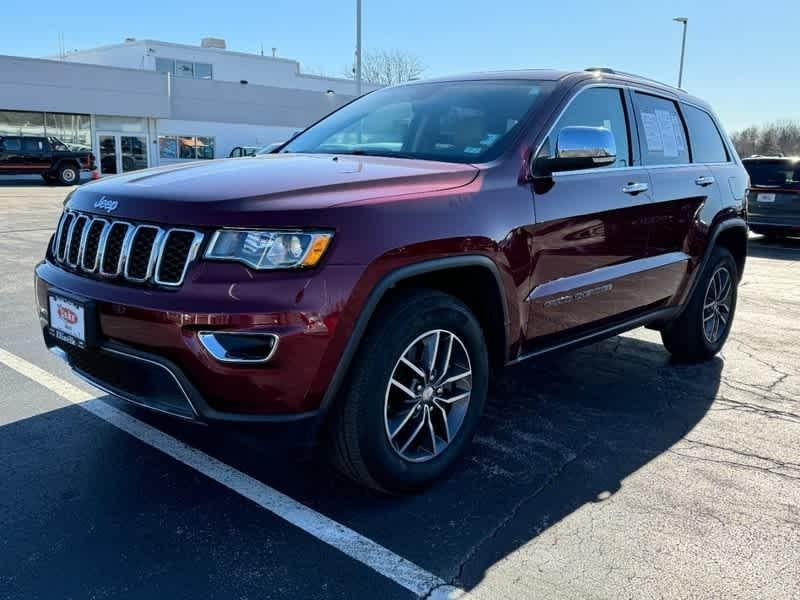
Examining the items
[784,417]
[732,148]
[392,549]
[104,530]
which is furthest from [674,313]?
[104,530]

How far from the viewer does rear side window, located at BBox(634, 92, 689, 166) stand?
14.2ft

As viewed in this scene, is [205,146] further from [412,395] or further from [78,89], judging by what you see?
[412,395]

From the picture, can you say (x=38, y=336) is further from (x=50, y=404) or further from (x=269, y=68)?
(x=269, y=68)

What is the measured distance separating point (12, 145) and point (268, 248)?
27470mm

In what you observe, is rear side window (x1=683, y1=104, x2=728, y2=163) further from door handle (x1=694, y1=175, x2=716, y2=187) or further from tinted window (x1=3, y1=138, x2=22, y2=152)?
tinted window (x1=3, y1=138, x2=22, y2=152)

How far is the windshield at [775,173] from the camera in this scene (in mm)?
12430

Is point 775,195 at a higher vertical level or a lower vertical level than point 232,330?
higher

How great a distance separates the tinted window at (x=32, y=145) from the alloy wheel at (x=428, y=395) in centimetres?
2733

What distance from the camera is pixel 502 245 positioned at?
3156 millimetres

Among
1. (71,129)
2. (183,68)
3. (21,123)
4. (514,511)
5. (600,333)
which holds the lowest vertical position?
(514,511)

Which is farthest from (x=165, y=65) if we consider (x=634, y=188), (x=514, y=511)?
(x=514, y=511)

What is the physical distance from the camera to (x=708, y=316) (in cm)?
522

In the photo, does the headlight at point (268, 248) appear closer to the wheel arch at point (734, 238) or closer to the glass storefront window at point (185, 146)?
the wheel arch at point (734, 238)

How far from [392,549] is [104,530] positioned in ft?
3.62
